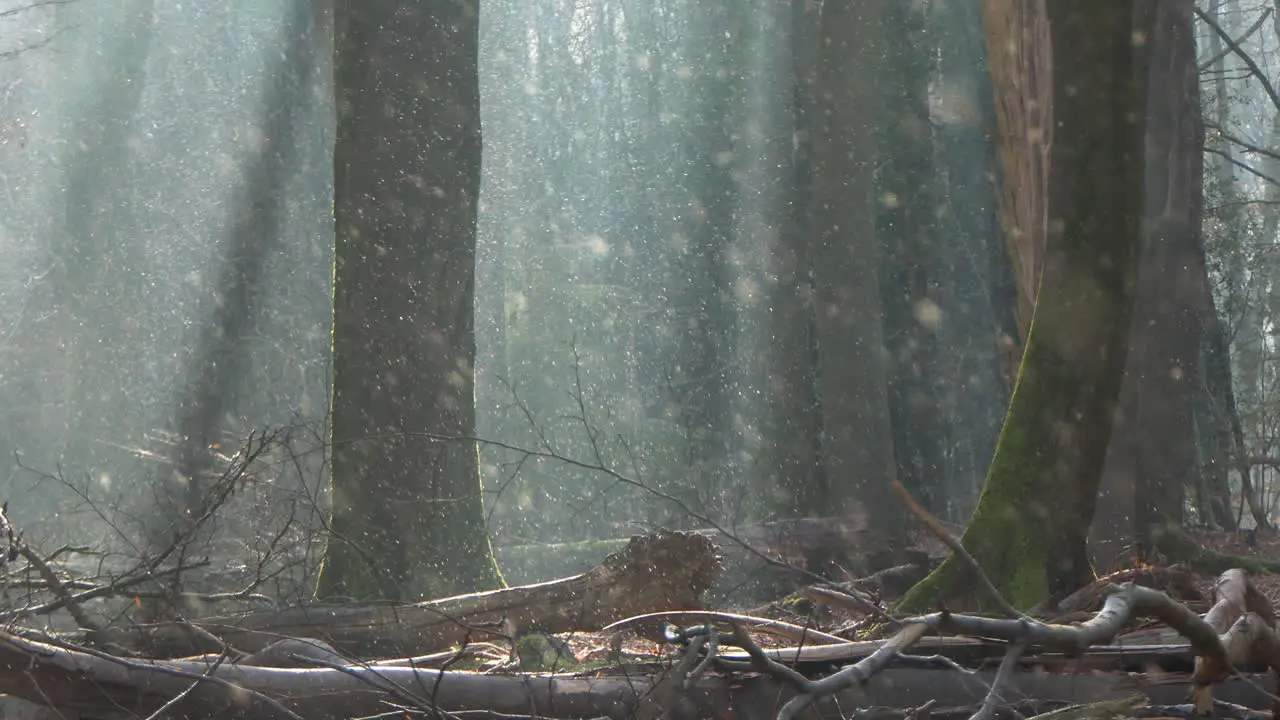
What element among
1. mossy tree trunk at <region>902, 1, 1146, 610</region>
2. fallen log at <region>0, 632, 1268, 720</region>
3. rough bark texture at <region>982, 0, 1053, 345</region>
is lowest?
fallen log at <region>0, 632, 1268, 720</region>

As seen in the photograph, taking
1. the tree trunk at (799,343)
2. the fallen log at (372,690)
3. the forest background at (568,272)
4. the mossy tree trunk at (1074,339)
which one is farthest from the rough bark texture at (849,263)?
the fallen log at (372,690)

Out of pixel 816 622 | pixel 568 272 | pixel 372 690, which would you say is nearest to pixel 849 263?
pixel 816 622

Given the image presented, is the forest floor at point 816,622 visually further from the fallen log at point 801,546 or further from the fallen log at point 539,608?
the fallen log at point 801,546

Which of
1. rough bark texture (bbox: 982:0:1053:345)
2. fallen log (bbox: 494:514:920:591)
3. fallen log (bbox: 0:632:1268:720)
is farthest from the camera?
fallen log (bbox: 494:514:920:591)

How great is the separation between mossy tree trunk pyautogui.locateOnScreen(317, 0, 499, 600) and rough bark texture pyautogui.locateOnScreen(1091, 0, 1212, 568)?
4.29 metres

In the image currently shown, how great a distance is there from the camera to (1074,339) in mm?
6027

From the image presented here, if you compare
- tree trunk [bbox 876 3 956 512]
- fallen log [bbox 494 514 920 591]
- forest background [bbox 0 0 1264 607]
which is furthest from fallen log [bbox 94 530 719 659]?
tree trunk [bbox 876 3 956 512]

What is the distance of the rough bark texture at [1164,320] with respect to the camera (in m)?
8.36

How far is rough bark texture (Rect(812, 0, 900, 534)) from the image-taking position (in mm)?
12828

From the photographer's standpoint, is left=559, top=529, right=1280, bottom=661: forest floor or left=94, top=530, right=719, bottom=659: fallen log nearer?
left=559, top=529, right=1280, bottom=661: forest floor

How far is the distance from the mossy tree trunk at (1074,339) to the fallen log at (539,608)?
1.09m

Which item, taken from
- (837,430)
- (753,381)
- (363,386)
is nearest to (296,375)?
(753,381)

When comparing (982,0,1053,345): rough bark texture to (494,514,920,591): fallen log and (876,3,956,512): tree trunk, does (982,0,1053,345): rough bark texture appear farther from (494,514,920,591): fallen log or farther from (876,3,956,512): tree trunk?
(876,3,956,512): tree trunk

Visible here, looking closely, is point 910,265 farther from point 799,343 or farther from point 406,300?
point 406,300
